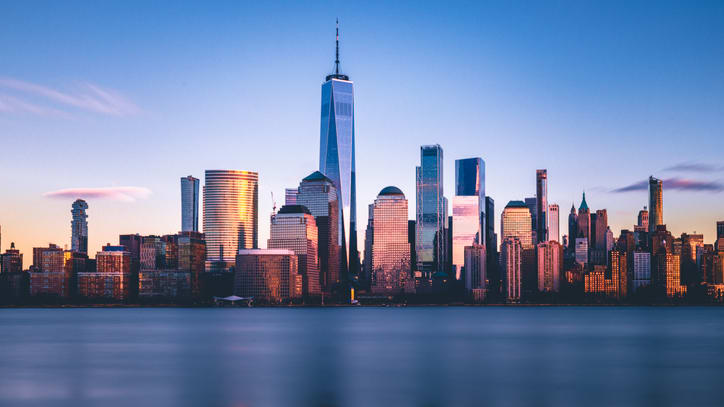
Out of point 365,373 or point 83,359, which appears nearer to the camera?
point 365,373

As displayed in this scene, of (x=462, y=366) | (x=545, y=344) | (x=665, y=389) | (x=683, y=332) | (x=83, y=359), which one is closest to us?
(x=665, y=389)

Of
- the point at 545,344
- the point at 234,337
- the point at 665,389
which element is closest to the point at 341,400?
the point at 665,389

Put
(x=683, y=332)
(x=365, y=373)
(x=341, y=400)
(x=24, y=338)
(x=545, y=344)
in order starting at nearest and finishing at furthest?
(x=341, y=400) < (x=365, y=373) < (x=545, y=344) < (x=24, y=338) < (x=683, y=332)

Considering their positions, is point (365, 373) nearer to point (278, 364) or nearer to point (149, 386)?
point (278, 364)

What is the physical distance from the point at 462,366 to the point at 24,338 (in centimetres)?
8379

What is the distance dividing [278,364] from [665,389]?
40545 millimetres

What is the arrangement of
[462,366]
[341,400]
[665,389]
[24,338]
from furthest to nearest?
[24,338] < [462,366] < [665,389] < [341,400]

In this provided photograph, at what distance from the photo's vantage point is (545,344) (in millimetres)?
126750

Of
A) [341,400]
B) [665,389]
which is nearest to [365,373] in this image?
[341,400]

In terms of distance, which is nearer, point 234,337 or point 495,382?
point 495,382

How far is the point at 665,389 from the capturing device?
72.5 m

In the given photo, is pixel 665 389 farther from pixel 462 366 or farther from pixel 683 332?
pixel 683 332

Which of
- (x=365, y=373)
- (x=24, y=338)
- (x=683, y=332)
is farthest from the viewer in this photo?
(x=683, y=332)

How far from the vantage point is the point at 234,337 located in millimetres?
144000
